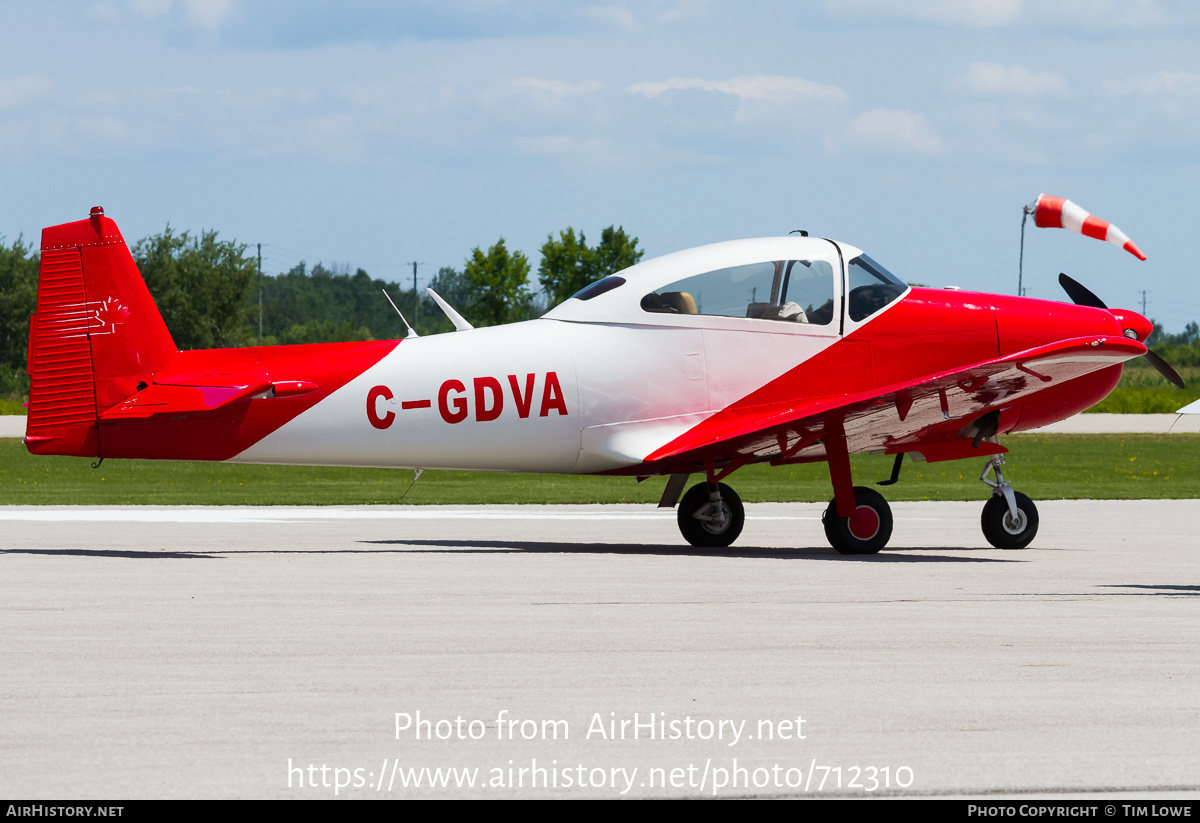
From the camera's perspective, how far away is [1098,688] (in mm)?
6785

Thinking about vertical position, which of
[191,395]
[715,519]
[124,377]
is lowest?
[715,519]

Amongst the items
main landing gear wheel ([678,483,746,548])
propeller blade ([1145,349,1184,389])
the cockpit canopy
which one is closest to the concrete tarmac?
main landing gear wheel ([678,483,746,548])

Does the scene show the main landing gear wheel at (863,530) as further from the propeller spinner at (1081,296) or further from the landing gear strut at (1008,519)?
the propeller spinner at (1081,296)

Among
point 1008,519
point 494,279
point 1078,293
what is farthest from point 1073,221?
point 494,279

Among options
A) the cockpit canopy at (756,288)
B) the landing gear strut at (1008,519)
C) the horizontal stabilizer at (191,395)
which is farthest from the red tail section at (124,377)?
the landing gear strut at (1008,519)

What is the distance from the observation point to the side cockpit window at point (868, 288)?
1402 centimetres

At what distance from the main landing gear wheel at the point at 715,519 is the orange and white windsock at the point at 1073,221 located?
4233 mm

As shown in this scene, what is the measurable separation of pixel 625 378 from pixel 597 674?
6.99m

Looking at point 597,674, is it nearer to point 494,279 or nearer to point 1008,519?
point 1008,519

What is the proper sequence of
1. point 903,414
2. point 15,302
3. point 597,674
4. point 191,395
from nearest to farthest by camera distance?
point 597,674
point 191,395
point 903,414
point 15,302

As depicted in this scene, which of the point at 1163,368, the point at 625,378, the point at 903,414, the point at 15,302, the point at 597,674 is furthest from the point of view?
the point at 15,302

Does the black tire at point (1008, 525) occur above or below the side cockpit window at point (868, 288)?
below

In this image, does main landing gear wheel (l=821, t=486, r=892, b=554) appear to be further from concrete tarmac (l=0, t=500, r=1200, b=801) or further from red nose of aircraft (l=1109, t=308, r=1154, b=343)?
red nose of aircraft (l=1109, t=308, r=1154, b=343)

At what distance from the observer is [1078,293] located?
50.3 ft
